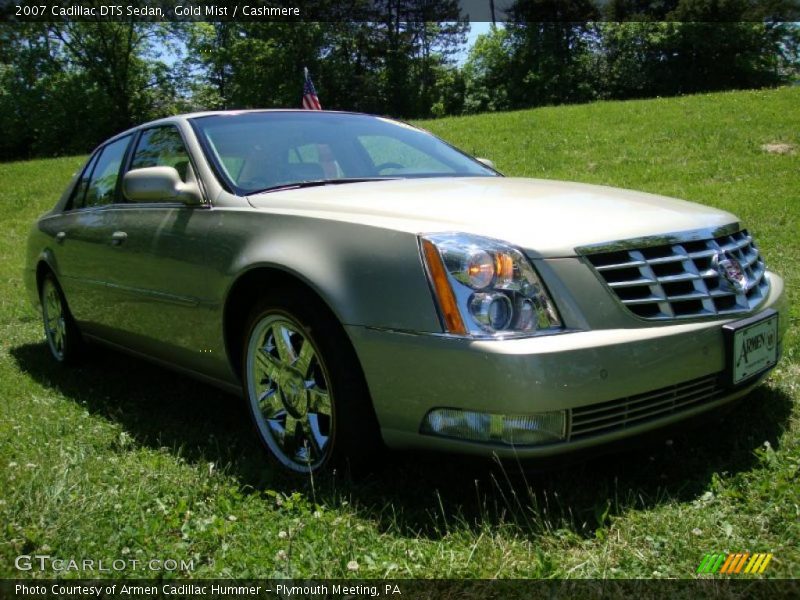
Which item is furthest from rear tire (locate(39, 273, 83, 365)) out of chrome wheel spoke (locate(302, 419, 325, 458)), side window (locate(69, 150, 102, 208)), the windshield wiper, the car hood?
chrome wheel spoke (locate(302, 419, 325, 458))

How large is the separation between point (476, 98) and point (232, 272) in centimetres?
4490

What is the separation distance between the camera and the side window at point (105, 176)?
4.43 metres

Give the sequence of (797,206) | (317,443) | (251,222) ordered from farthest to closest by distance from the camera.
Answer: (797,206), (251,222), (317,443)

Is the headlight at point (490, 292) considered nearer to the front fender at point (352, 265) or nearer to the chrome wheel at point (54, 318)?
the front fender at point (352, 265)

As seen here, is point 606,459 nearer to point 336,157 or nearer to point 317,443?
point 317,443

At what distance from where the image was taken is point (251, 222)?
3033 mm

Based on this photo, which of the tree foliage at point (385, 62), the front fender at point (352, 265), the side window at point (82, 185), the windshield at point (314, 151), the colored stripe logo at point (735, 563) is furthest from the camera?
the tree foliage at point (385, 62)

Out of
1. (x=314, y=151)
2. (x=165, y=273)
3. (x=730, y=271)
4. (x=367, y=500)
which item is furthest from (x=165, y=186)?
(x=730, y=271)

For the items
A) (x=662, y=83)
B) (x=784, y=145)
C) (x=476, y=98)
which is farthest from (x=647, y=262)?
(x=476, y=98)

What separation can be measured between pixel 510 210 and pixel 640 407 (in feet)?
2.65

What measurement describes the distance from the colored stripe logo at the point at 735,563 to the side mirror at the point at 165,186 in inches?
96.5

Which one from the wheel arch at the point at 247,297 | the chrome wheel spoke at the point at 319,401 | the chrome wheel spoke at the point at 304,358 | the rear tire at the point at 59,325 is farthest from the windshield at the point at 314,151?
the rear tire at the point at 59,325

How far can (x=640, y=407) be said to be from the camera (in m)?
2.42

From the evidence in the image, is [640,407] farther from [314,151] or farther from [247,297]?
[314,151]
